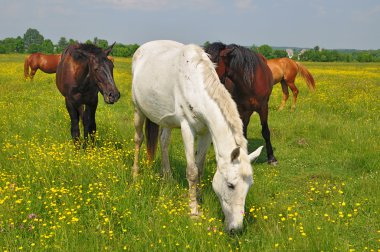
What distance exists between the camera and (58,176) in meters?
4.52

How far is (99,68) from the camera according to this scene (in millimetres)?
5730

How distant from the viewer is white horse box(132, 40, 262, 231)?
3.25 m

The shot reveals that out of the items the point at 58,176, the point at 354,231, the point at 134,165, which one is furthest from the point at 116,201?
the point at 354,231

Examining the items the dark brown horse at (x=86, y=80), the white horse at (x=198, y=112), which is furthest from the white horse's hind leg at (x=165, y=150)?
the dark brown horse at (x=86, y=80)

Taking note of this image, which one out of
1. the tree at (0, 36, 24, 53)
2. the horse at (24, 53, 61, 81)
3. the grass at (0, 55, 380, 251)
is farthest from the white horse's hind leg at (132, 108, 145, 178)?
the tree at (0, 36, 24, 53)

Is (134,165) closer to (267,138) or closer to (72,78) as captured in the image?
(72,78)

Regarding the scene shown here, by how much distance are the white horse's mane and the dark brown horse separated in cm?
221

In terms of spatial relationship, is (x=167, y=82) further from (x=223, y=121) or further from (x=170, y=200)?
(x=170, y=200)

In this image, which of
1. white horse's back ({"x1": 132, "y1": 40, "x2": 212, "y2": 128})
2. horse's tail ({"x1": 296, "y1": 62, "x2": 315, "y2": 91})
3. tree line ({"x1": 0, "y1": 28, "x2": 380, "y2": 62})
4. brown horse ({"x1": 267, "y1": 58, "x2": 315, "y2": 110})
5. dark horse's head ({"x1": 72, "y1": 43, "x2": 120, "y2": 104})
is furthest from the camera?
tree line ({"x1": 0, "y1": 28, "x2": 380, "y2": 62})

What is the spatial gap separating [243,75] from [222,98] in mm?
2392

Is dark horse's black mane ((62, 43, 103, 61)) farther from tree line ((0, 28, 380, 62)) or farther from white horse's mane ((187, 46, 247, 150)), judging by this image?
tree line ((0, 28, 380, 62))

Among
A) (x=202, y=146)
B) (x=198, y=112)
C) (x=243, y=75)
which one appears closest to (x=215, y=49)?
(x=243, y=75)

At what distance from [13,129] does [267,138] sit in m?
5.32

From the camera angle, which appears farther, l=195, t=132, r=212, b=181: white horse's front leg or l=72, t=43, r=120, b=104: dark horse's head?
l=72, t=43, r=120, b=104: dark horse's head
